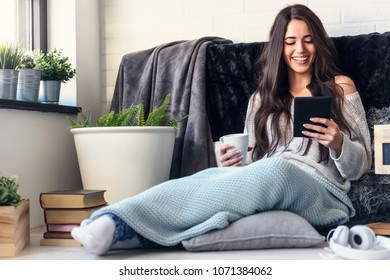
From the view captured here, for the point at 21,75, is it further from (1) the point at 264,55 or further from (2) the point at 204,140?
(1) the point at 264,55

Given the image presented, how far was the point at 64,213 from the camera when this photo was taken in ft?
6.69

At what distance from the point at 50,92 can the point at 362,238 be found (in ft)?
5.15

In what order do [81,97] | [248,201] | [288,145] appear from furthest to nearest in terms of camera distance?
[81,97] → [288,145] → [248,201]

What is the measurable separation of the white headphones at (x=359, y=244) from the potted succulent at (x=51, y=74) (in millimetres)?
1494

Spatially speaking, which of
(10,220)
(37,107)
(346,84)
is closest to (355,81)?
(346,84)

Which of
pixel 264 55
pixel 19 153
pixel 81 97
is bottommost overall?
pixel 19 153

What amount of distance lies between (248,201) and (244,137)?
37 cm

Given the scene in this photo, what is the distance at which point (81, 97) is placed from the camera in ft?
9.71

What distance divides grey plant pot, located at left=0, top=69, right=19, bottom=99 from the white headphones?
1.36 m

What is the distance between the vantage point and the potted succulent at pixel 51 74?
274cm

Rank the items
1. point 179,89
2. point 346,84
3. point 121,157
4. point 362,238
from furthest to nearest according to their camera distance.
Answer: point 179,89 < point 121,157 < point 346,84 < point 362,238

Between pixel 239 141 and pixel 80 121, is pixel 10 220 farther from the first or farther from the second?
pixel 80 121

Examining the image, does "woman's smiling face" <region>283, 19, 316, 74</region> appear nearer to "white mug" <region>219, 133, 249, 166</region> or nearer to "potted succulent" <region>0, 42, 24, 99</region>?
"white mug" <region>219, 133, 249, 166</region>
